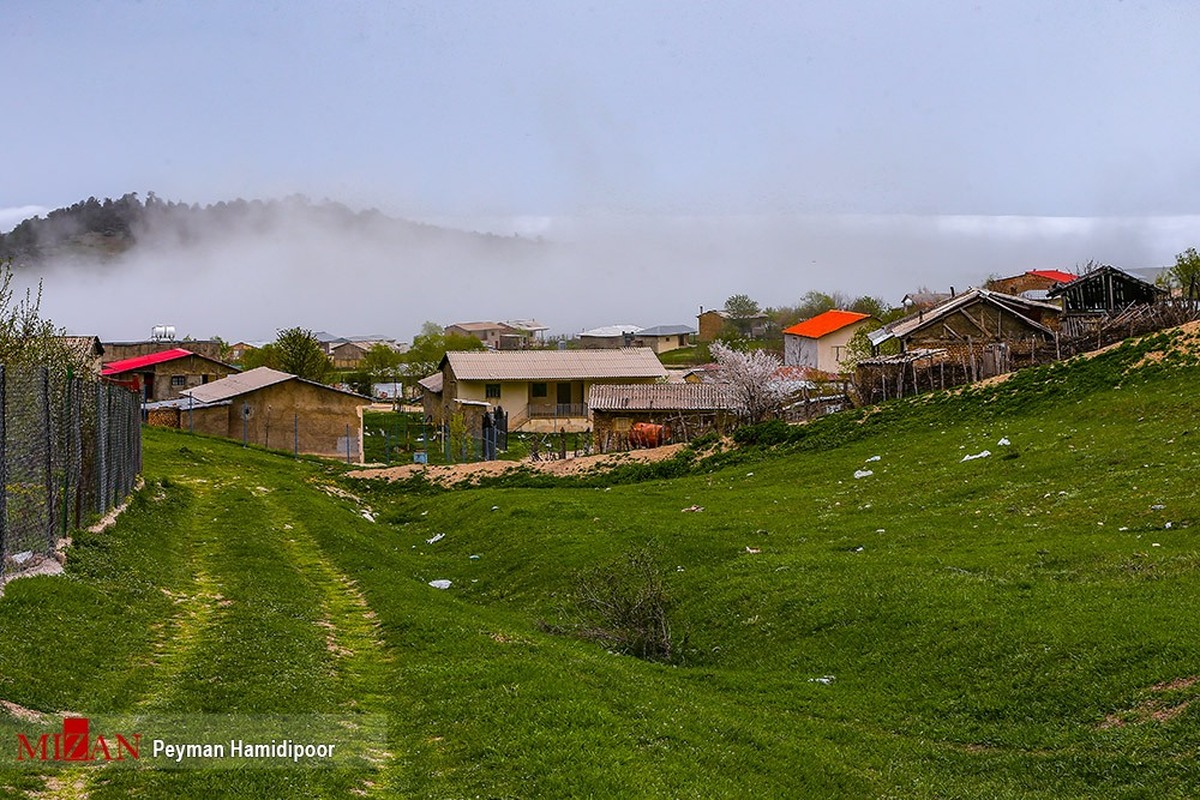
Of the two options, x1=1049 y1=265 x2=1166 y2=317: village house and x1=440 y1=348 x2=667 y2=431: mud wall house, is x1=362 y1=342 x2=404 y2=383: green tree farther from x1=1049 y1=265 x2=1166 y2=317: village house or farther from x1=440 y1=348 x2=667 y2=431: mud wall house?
x1=1049 y1=265 x2=1166 y2=317: village house

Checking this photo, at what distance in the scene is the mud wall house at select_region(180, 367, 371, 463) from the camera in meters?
60.7

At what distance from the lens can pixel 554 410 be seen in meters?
89.6

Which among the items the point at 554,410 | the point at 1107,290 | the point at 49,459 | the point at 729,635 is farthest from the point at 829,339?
the point at 49,459

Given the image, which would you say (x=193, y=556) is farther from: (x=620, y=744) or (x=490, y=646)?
(x=620, y=744)

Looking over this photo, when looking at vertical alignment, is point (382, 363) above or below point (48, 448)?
above

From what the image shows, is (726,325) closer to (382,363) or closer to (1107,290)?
(382,363)

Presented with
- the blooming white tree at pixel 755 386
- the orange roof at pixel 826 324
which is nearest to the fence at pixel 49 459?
the blooming white tree at pixel 755 386

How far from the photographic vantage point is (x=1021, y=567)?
17656 mm

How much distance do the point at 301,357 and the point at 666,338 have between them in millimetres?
94551

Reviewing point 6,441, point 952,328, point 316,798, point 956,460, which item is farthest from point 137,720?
point 952,328

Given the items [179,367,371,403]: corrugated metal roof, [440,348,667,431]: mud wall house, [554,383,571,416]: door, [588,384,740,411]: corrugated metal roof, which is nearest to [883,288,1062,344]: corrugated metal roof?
[588,384,740,411]: corrugated metal roof

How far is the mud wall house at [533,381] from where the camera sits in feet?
286

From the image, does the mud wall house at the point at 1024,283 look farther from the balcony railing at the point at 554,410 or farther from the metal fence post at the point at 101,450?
the metal fence post at the point at 101,450

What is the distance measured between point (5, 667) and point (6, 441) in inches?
213
